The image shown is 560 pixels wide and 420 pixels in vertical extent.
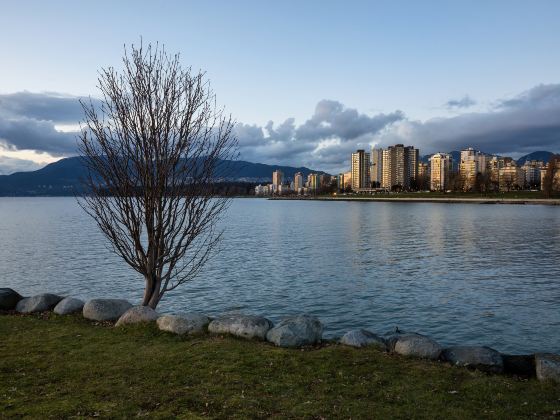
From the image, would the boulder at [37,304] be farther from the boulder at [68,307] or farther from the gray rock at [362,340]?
the gray rock at [362,340]

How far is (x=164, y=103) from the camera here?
14.2 m

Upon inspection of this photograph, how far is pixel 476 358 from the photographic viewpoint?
12.0 metres

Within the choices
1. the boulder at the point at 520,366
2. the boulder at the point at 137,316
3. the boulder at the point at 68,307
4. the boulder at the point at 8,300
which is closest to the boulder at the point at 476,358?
the boulder at the point at 520,366

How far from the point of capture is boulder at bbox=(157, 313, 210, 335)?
14.2 meters

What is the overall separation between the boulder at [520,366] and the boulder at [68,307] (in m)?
14.2

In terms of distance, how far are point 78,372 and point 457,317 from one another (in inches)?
675

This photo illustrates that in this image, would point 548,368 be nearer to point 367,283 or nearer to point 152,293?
point 152,293

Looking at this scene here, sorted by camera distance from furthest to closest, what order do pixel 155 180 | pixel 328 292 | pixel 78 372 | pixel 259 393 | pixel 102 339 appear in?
pixel 328 292 → pixel 155 180 → pixel 102 339 → pixel 78 372 → pixel 259 393

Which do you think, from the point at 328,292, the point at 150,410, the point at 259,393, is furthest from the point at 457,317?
the point at 150,410

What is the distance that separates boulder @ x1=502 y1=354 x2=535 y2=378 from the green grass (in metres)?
0.98

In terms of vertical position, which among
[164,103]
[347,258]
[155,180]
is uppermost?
[164,103]

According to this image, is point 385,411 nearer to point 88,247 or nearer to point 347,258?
point 347,258

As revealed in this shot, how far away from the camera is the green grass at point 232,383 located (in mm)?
8484

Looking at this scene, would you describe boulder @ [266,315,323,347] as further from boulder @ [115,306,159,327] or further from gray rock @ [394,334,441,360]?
boulder @ [115,306,159,327]
